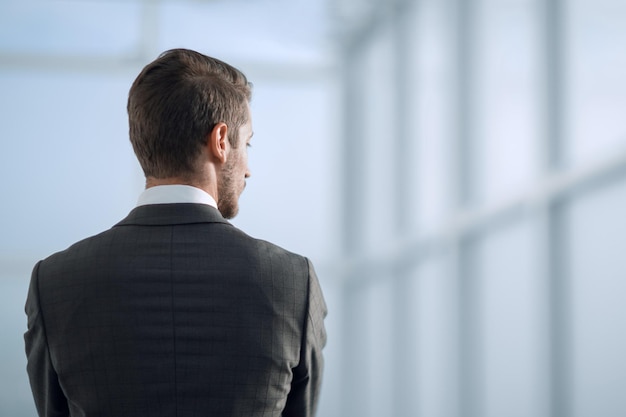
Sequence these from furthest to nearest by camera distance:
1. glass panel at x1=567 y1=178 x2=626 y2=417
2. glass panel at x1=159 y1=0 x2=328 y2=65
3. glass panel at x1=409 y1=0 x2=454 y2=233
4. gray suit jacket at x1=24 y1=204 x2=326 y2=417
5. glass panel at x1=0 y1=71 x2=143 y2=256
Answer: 1. glass panel at x1=159 y1=0 x2=328 y2=65
2. glass panel at x1=0 y1=71 x2=143 y2=256
3. glass panel at x1=409 y1=0 x2=454 y2=233
4. glass panel at x1=567 y1=178 x2=626 y2=417
5. gray suit jacket at x1=24 y1=204 x2=326 y2=417

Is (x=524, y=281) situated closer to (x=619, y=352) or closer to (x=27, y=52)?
(x=619, y=352)

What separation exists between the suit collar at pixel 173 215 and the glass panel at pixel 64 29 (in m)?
5.15

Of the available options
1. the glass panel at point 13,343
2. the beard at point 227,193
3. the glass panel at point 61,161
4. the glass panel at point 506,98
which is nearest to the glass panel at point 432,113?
the glass panel at point 506,98

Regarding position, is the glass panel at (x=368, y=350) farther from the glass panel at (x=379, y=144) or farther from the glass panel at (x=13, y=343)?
the glass panel at (x=13, y=343)

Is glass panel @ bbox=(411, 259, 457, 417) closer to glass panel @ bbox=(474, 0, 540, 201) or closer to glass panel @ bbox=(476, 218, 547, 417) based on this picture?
glass panel @ bbox=(476, 218, 547, 417)

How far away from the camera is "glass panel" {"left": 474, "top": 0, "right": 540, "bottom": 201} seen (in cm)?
386

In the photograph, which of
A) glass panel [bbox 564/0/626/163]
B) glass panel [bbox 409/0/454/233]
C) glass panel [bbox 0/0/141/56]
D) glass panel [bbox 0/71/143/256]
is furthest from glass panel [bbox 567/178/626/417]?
glass panel [bbox 0/0/141/56]

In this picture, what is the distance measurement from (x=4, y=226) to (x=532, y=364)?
3.50 meters

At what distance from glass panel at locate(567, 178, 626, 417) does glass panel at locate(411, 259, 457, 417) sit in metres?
1.32

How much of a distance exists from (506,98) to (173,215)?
A: 3.19 metres

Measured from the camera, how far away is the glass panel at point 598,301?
316cm

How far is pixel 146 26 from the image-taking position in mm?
6266

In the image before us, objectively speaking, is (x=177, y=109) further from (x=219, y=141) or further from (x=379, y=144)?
(x=379, y=144)

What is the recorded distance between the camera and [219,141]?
1.11 m
